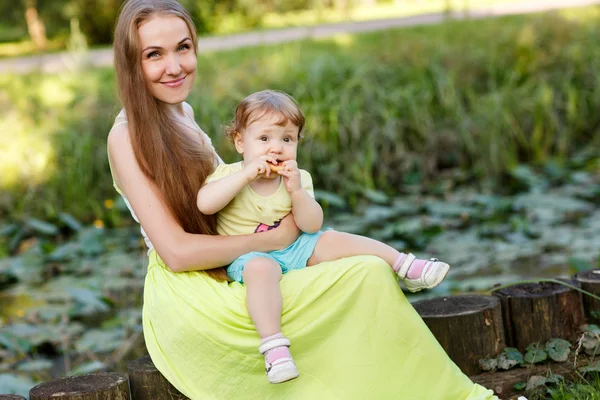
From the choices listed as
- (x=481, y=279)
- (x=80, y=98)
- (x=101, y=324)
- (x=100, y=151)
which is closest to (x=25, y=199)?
(x=100, y=151)

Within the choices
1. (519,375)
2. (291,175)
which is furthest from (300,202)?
(519,375)

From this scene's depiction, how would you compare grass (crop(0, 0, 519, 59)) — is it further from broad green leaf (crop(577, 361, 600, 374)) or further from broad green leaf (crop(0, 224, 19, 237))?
broad green leaf (crop(577, 361, 600, 374))

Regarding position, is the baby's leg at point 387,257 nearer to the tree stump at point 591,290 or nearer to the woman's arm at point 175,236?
the woman's arm at point 175,236

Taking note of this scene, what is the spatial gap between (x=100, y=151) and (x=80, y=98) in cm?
62

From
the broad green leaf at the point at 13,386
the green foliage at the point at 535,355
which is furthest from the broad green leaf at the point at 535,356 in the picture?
the broad green leaf at the point at 13,386

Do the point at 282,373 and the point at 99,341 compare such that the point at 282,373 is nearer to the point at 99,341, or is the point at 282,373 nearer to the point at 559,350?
the point at 559,350

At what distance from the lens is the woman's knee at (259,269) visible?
2.12 meters

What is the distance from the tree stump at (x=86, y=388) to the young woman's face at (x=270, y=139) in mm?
645

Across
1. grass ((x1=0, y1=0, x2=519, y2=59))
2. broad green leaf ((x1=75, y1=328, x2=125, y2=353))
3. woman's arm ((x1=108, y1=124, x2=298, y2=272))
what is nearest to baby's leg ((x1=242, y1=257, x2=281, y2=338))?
woman's arm ((x1=108, y1=124, x2=298, y2=272))

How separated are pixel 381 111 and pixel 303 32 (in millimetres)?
2812

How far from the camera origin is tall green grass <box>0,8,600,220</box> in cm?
546

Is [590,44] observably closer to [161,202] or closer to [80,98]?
[80,98]

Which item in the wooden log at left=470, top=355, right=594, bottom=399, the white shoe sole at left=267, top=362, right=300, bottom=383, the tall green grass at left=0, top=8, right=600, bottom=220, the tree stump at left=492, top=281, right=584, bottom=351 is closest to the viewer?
the white shoe sole at left=267, top=362, right=300, bottom=383

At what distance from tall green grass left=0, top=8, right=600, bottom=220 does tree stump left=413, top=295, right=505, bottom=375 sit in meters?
2.82
